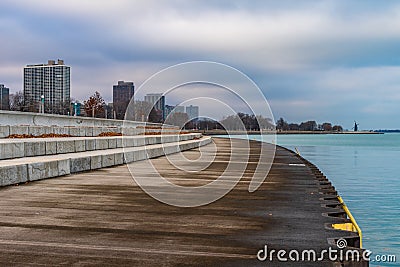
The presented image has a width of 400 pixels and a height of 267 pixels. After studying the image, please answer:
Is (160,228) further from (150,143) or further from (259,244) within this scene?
(150,143)

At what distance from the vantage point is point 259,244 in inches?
233

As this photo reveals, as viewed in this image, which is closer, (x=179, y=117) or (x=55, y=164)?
(x=55, y=164)

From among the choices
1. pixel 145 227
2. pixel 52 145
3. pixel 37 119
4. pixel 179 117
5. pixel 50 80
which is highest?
pixel 50 80

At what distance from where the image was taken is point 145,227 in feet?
22.5

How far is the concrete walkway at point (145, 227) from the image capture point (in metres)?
5.28

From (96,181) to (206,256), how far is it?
7642 millimetres

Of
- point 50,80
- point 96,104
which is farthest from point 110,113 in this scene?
point 50,80

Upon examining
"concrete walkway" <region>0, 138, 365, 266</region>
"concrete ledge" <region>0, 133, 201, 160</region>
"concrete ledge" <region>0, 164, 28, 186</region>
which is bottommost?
"concrete walkway" <region>0, 138, 365, 266</region>

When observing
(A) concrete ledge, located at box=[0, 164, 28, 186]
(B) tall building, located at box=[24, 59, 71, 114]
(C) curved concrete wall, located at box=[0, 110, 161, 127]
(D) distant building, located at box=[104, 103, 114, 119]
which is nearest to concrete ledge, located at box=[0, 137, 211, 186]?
(A) concrete ledge, located at box=[0, 164, 28, 186]

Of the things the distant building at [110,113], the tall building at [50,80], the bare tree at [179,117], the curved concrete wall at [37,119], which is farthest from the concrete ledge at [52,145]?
the tall building at [50,80]

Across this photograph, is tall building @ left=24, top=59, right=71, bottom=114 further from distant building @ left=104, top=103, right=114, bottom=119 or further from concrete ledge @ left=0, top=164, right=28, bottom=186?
concrete ledge @ left=0, top=164, right=28, bottom=186

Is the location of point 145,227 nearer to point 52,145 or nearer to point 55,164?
point 55,164

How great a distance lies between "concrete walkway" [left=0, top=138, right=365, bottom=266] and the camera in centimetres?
528

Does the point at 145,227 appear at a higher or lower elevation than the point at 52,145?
lower
